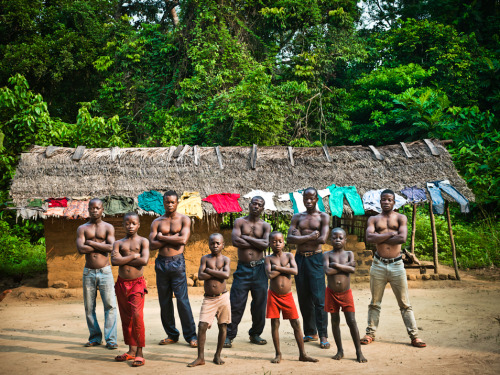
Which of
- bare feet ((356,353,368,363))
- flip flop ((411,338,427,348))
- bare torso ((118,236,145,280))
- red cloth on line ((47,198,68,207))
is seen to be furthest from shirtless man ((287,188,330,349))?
red cloth on line ((47,198,68,207))

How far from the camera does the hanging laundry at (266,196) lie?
33.8 ft

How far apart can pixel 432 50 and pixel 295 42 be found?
505 centimetres

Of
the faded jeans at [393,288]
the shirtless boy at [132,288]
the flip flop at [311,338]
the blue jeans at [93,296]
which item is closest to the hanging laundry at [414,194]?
the faded jeans at [393,288]

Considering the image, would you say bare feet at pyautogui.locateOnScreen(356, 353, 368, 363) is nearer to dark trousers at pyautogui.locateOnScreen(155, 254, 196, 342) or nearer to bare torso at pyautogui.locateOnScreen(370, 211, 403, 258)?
bare torso at pyautogui.locateOnScreen(370, 211, 403, 258)

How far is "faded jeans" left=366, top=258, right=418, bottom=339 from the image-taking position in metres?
5.98

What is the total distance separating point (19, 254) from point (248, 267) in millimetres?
9099

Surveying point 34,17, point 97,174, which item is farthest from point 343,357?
point 34,17

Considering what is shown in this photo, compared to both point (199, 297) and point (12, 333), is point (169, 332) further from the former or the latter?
point (199, 297)

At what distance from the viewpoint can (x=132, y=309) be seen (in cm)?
543

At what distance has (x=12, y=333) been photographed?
677 centimetres

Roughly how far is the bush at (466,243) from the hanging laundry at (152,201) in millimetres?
7203

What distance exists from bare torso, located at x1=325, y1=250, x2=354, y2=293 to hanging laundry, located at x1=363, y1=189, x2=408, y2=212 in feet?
15.7

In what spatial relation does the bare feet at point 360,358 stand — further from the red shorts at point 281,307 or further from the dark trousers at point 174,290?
the dark trousers at point 174,290

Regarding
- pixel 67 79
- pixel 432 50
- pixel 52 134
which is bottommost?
pixel 52 134
